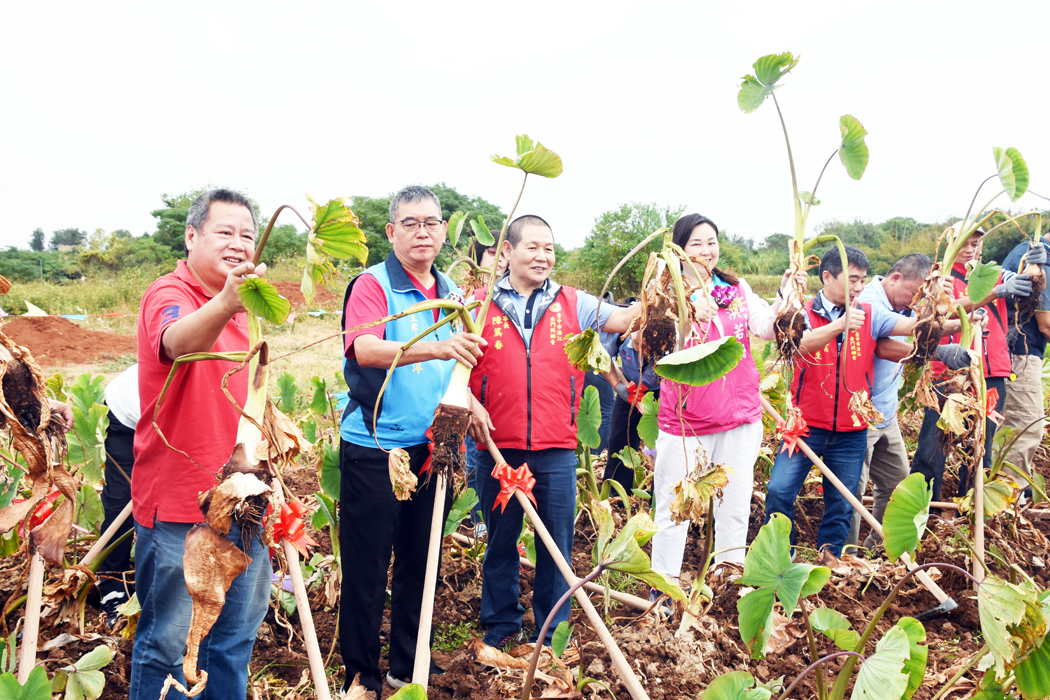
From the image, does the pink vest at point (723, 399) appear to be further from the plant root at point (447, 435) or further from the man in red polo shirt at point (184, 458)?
the man in red polo shirt at point (184, 458)

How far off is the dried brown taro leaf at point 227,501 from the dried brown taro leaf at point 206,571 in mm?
34

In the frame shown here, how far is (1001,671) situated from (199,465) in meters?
2.03

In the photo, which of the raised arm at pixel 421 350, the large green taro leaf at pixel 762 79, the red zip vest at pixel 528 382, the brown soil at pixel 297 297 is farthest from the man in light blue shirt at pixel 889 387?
the brown soil at pixel 297 297

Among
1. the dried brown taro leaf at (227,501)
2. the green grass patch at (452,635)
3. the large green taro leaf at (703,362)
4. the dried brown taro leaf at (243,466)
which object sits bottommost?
the green grass patch at (452,635)

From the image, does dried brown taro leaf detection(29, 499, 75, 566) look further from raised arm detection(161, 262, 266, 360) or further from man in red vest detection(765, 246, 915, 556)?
man in red vest detection(765, 246, 915, 556)

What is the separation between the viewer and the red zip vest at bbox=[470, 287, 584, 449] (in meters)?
2.50

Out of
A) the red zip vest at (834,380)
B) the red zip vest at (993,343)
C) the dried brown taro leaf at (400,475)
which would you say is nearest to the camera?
the dried brown taro leaf at (400,475)

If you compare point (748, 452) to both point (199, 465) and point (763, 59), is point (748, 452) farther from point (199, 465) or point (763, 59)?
point (199, 465)

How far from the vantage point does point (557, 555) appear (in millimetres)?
1871

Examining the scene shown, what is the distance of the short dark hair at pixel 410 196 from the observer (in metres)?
2.34

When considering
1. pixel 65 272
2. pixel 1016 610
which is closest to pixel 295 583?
pixel 1016 610

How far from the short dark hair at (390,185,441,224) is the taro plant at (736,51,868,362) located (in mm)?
1209

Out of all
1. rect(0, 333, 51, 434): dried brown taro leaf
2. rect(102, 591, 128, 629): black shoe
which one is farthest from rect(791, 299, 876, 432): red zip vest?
rect(102, 591, 128, 629): black shoe

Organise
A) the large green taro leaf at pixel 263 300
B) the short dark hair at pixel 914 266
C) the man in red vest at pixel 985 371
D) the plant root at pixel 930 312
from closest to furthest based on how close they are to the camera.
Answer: the large green taro leaf at pixel 263 300
the plant root at pixel 930 312
the short dark hair at pixel 914 266
the man in red vest at pixel 985 371
